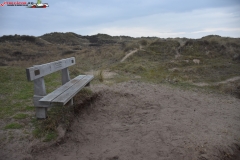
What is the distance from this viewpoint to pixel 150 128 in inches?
145

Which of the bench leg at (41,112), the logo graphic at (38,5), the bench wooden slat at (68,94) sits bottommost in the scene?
the bench leg at (41,112)

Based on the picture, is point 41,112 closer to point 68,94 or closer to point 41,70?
point 68,94

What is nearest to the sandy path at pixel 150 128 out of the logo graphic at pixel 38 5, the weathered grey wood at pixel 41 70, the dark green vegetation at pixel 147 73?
the dark green vegetation at pixel 147 73

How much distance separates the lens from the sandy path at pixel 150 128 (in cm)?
291

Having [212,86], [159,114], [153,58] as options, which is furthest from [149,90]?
[153,58]

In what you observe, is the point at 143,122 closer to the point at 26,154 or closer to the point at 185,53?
the point at 26,154

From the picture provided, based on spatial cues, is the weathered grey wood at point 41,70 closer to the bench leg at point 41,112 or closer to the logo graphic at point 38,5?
the bench leg at point 41,112

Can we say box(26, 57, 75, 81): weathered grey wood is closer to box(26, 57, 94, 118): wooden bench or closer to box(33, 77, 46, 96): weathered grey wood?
box(26, 57, 94, 118): wooden bench

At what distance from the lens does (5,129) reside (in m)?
3.28

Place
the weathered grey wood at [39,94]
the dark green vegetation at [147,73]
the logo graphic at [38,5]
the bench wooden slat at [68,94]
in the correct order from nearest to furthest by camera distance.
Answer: the bench wooden slat at [68,94] → the weathered grey wood at [39,94] → the dark green vegetation at [147,73] → the logo graphic at [38,5]

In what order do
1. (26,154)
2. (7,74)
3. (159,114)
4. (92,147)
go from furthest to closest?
(7,74) → (159,114) → (92,147) → (26,154)

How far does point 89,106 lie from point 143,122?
143cm

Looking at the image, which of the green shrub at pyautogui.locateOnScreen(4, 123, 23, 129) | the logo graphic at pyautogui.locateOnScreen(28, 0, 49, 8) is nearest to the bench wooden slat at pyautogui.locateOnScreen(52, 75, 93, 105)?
the green shrub at pyautogui.locateOnScreen(4, 123, 23, 129)

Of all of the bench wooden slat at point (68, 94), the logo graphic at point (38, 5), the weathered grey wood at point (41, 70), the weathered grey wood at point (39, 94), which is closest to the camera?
the weathered grey wood at point (41, 70)
